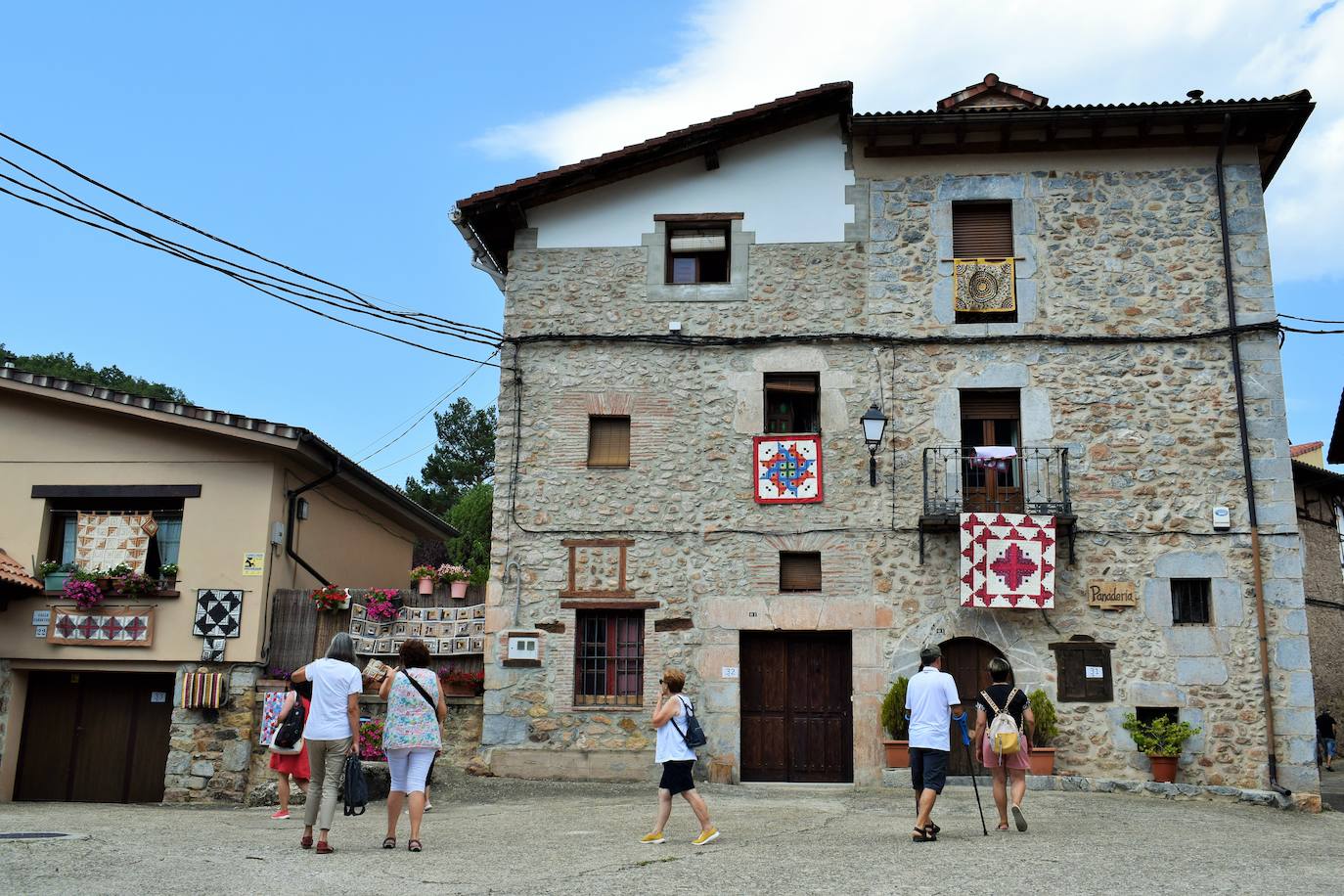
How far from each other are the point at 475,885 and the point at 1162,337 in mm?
10864

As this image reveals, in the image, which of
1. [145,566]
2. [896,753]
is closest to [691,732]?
[896,753]

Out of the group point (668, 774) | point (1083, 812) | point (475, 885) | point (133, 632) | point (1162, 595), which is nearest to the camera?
point (475, 885)

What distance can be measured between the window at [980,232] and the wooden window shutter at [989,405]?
938 mm

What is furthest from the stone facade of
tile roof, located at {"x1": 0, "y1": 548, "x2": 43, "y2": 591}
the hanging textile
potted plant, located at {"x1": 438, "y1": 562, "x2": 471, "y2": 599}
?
tile roof, located at {"x1": 0, "y1": 548, "x2": 43, "y2": 591}

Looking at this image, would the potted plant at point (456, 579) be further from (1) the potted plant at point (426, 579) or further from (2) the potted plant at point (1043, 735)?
(2) the potted plant at point (1043, 735)

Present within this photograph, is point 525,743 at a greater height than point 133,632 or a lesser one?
lesser

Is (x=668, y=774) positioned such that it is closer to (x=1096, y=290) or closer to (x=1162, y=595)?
(x=1162, y=595)

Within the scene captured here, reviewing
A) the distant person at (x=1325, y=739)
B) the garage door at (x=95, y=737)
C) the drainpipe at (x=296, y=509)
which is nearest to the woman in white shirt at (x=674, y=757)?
the drainpipe at (x=296, y=509)

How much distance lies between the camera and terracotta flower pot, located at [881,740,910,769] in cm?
1346

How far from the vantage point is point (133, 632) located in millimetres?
14742

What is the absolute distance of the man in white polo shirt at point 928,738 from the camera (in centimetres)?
884

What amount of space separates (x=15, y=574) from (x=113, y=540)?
1.16m

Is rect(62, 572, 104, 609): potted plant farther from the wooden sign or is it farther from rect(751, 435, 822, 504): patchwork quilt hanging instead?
the wooden sign

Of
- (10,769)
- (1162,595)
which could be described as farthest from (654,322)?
(10,769)
